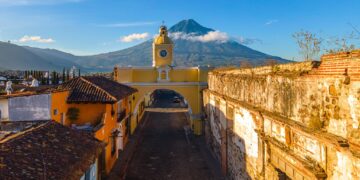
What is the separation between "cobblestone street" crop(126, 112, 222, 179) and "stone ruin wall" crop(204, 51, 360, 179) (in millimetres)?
4120

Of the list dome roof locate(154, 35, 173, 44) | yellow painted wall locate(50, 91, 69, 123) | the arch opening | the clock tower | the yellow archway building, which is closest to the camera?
yellow painted wall locate(50, 91, 69, 123)

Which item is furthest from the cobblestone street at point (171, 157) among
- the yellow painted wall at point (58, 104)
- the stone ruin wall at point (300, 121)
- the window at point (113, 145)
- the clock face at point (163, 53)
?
the clock face at point (163, 53)

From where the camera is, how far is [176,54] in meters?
131

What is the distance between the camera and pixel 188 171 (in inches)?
679

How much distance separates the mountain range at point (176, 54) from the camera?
95875 millimetres

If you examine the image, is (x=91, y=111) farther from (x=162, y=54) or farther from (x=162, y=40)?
(x=162, y=40)

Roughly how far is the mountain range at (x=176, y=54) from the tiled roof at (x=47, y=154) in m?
88.6

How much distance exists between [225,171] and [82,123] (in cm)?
842

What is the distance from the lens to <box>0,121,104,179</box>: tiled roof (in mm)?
6891

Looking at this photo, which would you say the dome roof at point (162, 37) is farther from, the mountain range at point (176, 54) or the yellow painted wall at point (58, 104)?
the mountain range at point (176, 54)

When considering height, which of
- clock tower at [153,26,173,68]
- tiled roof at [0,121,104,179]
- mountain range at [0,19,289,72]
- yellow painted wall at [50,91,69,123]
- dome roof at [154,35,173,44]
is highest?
mountain range at [0,19,289,72]

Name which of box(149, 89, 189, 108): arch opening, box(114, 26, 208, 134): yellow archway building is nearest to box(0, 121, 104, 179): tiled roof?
box(114, 26, 208, 134): yellow archway building

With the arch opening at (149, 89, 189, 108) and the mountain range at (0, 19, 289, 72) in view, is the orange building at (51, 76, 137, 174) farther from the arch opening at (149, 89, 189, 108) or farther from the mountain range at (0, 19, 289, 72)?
the mountain range at (0, 19, 289, 72)

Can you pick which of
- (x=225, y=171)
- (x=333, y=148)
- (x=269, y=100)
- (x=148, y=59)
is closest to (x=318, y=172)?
(x=333, y=148)
